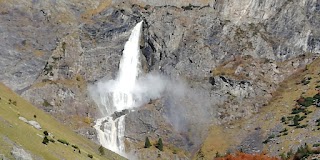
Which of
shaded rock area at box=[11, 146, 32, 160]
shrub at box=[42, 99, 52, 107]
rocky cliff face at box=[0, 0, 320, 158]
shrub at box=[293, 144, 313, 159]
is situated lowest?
shrub at box=[293, 144, 313, 159]

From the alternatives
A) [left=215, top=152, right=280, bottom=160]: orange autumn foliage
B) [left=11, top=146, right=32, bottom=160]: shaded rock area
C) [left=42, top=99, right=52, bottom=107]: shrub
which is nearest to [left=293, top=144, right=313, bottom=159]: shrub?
[left=215, top=152, right=280, bottom=160]: orange autumn foliage

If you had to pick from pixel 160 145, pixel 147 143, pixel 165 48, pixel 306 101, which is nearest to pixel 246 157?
pixel 160 145

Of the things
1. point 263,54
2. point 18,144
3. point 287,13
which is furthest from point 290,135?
point 18,144

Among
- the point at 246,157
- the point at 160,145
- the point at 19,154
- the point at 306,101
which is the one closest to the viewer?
the point at 19,154

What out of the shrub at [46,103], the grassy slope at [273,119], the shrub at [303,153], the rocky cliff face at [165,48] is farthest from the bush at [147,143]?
the shrub at [303,153]

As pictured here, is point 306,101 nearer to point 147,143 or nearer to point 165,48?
point 147,143

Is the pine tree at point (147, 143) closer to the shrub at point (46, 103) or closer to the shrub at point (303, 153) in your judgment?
the shrub at point (46, 103)

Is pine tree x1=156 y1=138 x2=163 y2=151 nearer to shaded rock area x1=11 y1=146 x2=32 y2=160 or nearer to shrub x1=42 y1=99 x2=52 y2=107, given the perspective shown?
shrub x1=42 y1=99 x2=52 y2=107
